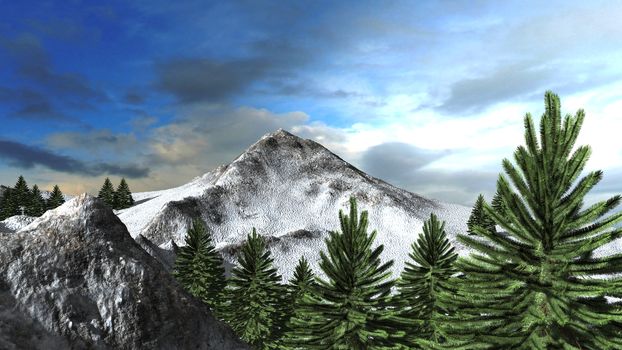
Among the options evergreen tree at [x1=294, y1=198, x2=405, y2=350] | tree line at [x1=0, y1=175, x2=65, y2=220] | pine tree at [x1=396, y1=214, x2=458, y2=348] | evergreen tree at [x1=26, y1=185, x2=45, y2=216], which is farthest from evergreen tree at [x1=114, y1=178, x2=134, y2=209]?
evergreen tree at [x1=294, y1=198, x2=405, y2=350]

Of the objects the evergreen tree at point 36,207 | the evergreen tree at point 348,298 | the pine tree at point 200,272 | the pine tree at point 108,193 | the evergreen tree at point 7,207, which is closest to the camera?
the evergreen tree at point 348,298

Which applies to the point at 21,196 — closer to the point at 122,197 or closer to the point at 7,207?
the point at 7,207

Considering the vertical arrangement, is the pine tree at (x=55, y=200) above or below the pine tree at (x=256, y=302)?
above

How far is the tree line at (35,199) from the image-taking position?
11312cm

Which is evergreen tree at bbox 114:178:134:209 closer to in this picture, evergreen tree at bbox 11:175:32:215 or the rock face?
evergreen tree at bbox 11:175:32:215

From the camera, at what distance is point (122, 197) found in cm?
12162

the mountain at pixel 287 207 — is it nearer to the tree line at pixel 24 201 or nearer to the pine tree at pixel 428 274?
the tree line at pixel 24 201

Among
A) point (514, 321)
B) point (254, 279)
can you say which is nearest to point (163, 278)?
point (254, 279)

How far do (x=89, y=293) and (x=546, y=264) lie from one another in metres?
18.5

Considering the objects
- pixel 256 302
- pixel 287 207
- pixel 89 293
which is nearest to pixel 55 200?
pixel 287 207

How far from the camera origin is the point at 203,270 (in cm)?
4531

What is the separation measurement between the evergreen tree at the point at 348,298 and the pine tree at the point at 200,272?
97.1ft

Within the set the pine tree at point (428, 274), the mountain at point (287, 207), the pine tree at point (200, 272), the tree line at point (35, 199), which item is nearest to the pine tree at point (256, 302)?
the pine tree at point (200, 272)

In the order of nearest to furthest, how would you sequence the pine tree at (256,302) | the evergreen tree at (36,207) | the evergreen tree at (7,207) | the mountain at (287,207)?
the pine tree at (256,302)
the mountain at (287,207)
the evergreen tree at (7,207)
the evergreen tree at (36,207)
